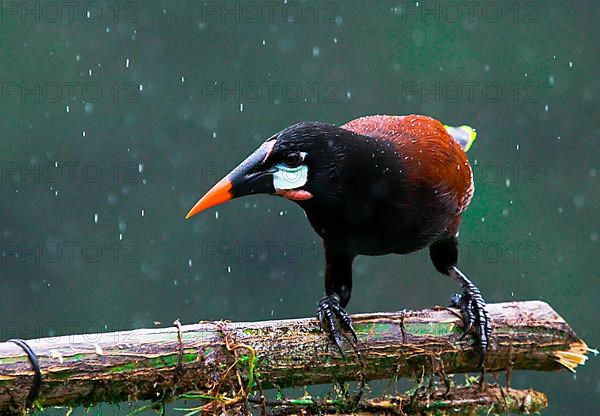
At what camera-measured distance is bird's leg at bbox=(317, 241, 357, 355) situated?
230 centimetres

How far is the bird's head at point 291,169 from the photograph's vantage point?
2.19 m

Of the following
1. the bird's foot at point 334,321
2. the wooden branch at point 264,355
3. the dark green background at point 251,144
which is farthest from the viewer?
the dark green background at point 251,144

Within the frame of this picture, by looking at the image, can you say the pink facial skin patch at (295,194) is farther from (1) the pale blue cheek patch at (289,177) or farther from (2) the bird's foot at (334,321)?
(2) the bird's foot at (334,321)

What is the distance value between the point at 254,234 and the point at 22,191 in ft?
4.19

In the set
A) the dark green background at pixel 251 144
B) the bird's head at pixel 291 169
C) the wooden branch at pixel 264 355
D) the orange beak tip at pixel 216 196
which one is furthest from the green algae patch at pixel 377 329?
the dark green background at pixel 251 144

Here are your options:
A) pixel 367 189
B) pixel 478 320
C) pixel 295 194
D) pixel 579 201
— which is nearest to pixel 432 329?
pixel 478 320

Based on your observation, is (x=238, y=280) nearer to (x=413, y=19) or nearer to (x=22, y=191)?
(x=22, y=191)

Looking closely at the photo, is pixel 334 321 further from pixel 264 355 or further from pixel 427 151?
pixel 427 151

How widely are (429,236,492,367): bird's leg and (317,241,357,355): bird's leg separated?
29 cm

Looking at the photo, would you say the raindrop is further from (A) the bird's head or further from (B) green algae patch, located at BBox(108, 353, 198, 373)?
(B) green algae patch, located at BBox(108, 353, 198, 373)

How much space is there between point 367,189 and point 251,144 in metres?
3.05

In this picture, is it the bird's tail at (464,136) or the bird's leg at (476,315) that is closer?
the bird's leg at (476,315)

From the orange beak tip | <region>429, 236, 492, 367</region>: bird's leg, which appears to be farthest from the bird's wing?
the orange beak tip

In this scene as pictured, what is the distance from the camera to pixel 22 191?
528 cm
